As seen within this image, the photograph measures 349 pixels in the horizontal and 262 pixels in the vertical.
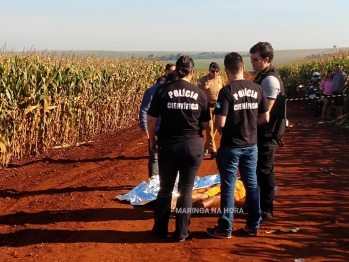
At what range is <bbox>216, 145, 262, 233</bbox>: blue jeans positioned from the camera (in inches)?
228

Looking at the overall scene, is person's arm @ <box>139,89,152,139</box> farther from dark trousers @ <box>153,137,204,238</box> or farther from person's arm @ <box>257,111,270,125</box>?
person's arm @ <box>257,111,270,125</box>

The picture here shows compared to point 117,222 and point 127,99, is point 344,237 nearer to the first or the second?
point 117,222

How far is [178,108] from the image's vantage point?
5.64 m

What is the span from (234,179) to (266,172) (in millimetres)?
730

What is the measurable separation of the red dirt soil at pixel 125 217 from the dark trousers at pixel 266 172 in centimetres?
28

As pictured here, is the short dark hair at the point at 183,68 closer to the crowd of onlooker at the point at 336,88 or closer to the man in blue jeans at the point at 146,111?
the man in blue jeans at the point at 146,111

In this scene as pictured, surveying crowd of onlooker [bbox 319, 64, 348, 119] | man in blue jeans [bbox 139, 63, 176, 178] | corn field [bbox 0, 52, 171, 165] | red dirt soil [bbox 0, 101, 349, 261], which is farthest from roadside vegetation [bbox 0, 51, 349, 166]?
crowd of onlooker [bbox 319, 64, 348, 119]

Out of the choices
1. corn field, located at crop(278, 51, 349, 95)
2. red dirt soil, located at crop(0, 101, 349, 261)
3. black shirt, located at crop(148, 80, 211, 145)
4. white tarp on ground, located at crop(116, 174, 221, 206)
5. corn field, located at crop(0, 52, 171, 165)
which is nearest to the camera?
red dirt soil, located at crop(0, 101, 349, 261)

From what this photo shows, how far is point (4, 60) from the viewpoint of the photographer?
35.7 ft

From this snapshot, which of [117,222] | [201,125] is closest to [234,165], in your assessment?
[201,125]

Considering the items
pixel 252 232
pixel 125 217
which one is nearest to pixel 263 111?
pixel 252 232

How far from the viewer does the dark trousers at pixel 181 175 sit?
569 cm

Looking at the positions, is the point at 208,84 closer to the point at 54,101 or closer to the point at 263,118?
the point at 54,101

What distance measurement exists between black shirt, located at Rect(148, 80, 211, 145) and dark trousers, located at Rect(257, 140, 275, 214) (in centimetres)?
110
